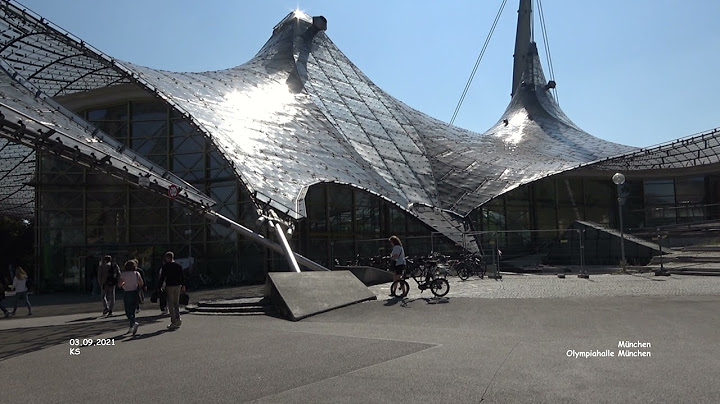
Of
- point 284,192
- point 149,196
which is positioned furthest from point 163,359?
point 149,196

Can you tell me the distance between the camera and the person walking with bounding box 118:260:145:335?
1061 centimetres

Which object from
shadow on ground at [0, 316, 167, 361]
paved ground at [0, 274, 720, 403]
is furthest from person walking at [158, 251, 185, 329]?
shadow on ground at [0, 316, 167, 361]

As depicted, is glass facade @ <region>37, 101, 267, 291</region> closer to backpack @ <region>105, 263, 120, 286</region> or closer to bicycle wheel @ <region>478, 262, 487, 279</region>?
backpack @ <region>105, 263, 120, 286</region>

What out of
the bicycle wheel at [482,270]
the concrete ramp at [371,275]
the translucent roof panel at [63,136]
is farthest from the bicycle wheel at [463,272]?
the translucent roof panel at [63,136]

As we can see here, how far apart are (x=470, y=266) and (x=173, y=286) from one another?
11133 millimetres

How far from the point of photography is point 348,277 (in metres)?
14.6

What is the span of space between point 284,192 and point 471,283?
7.98 m

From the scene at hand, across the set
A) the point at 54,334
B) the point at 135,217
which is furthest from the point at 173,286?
the point at 135,217

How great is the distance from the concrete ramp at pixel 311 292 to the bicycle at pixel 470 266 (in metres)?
5.92

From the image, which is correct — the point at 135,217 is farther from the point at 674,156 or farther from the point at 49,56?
the point at 674,156

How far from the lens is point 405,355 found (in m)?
7.23

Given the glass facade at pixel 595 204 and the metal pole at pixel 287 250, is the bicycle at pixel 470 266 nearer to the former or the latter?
the metal pole at pixel 287 250

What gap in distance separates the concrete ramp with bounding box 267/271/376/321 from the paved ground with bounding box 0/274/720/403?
37 cm

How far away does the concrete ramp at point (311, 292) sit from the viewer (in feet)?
39.1
